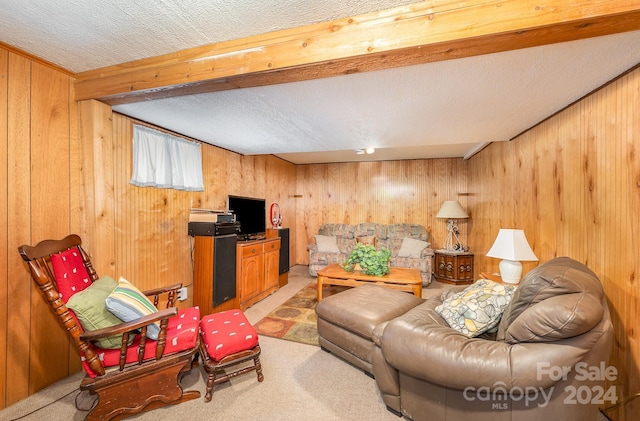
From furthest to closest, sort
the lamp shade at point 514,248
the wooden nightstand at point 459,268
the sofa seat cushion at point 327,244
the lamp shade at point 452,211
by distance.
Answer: the sofa seat cushion at point 327,244 → the lamp shade at point 452,211 → the wooden nightstand at point 459,268 → the lamp shade at point 514,248

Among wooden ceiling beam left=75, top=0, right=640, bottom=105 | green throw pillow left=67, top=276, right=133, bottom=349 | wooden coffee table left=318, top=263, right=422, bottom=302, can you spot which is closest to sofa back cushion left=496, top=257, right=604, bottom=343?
wooden ceiling beam left=75, top=0, right=640, bottom=105

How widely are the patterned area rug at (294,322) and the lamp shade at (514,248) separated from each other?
76.4 inches

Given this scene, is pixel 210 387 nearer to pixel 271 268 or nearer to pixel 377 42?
pixel 271 268

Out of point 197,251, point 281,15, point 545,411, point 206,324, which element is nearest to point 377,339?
point 545,411

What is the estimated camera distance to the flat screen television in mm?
3796

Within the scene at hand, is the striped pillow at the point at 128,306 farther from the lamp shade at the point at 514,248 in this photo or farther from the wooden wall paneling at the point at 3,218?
the lamp shade at the point at 514,248

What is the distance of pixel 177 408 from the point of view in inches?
65.6

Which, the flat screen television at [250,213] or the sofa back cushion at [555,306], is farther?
the flat screen television at [250,213]

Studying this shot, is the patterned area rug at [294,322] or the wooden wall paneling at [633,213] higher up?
the wooden wall paneling at [633,213]

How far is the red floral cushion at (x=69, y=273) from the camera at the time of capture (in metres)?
1.66

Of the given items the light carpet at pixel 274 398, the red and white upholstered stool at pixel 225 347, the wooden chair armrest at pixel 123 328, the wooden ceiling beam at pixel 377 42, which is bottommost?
the light carpet at pixel 274 398

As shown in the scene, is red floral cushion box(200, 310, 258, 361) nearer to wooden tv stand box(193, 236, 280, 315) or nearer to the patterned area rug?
the patterned area rug

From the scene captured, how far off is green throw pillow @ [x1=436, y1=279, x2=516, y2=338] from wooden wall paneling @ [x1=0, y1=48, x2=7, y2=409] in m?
2.89

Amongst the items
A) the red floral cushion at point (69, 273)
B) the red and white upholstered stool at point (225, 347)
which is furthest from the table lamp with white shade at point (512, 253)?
the red floral cushion at point (69, 273)
